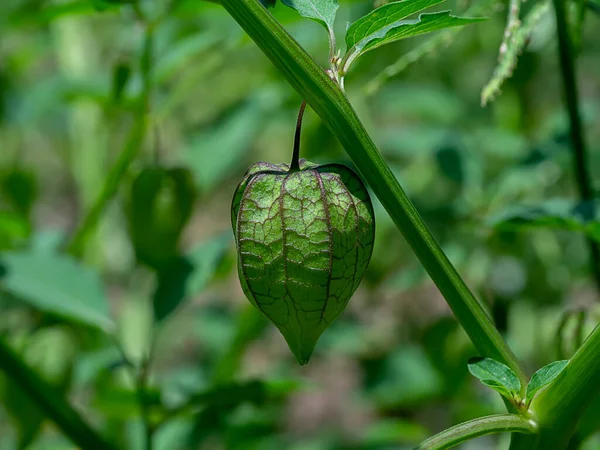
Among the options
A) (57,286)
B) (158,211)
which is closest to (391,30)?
(158,211)

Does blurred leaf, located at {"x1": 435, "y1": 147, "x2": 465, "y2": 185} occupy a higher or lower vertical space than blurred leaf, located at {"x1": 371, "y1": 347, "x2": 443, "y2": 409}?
higher

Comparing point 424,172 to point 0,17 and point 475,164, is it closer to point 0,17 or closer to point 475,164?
point 475,164

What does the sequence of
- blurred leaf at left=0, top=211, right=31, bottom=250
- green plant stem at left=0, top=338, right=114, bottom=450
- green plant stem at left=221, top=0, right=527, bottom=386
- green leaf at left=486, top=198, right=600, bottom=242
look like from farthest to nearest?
blurred leaf at left=0, top=211, right=31, bottom=250 < green plant stem at left=0, top=338, right=114, bottom=450 < green leaf at left=486, top=198, right=600, bottom=242 < green plant stem at left=221, top=0, right=527, bottom=386

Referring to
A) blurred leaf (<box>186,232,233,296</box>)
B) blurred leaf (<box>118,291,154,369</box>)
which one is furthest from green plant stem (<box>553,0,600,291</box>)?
blurred leaf (<box>118,291,154,369</box>)

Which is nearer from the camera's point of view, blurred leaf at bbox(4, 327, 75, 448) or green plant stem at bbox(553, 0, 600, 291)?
green plant stem at bbox(553, 0, 600, 291)

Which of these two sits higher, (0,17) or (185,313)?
(0,17)

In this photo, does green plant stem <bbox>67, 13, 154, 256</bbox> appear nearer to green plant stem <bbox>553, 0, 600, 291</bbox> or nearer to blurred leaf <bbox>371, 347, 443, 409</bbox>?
green plant stem <bbox>553, 0, 600, 291</bbox>

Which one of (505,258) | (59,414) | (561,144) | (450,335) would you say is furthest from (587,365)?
(505,258)

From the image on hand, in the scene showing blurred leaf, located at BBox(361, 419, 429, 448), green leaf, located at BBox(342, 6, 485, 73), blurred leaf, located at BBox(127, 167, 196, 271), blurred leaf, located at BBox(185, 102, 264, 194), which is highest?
green leaf, located at BBox(342, 6, 485, 73)
